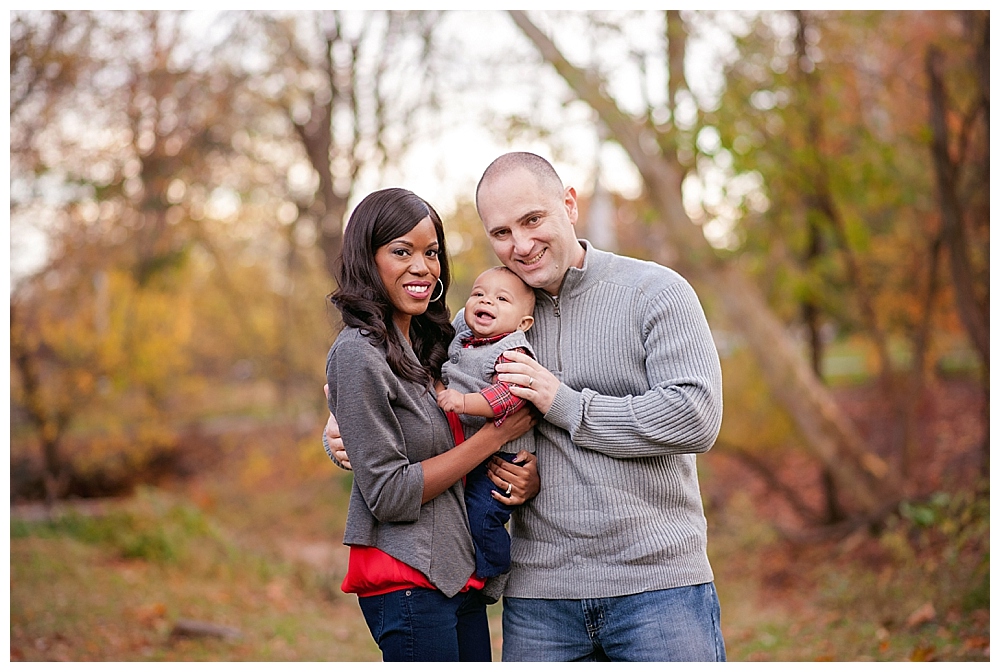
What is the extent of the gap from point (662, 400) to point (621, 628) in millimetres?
600

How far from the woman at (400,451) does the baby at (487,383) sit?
45 millimetres

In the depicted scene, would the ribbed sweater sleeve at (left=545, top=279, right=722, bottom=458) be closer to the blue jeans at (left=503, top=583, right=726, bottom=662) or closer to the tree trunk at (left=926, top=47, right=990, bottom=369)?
the blue jeans at (left=503, top=583, right=726, bottom=662)

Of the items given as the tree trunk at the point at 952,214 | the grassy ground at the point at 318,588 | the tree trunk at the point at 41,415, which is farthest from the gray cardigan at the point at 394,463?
the tree trunk at the point at 41,415

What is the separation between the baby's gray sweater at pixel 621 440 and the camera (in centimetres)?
235

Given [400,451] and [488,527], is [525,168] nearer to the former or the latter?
[400,451]

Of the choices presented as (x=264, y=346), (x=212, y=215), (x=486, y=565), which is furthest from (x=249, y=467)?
(x=486, y=565)

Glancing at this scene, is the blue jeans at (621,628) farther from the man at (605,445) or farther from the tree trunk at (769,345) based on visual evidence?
the tree trunk at (769,345)

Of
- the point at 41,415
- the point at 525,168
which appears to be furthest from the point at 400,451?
the point at 41,415

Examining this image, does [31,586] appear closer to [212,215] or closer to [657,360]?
[657,360]

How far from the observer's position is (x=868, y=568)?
6.64 m

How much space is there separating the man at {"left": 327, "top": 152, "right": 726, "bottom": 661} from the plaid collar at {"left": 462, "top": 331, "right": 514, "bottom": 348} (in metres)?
0.12

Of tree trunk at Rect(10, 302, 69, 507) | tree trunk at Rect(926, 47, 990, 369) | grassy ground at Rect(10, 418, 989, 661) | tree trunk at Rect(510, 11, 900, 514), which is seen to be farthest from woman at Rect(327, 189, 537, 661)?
tree trunk at Rect(10, 302, 69, 507)

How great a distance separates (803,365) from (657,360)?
4.96 m

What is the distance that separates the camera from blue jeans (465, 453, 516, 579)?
2.43 metres
